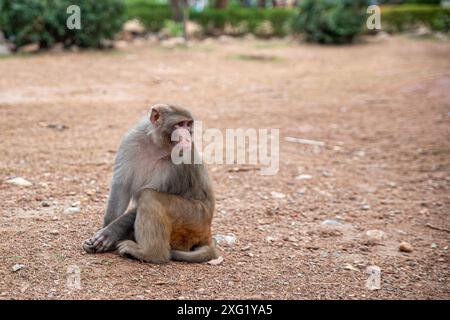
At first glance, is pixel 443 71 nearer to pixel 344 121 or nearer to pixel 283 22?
pixel 344 121

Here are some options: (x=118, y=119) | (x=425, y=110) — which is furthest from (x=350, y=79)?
(x=118, y=119)

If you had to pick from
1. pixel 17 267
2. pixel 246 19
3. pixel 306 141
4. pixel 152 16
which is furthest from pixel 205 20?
pixel 17 267

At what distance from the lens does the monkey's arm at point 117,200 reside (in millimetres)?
4633

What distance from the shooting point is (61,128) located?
846cm

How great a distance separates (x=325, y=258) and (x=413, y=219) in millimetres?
1716

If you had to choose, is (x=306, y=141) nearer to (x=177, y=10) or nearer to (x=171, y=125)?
(x=171, y=125)

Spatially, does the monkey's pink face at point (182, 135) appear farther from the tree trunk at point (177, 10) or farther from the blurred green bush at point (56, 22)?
the tree trunk at point (177, 10)

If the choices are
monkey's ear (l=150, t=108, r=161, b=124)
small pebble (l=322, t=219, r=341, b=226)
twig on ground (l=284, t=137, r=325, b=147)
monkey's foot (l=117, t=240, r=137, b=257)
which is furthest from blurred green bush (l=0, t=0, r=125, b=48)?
monkey's foot (l=117, t=240, r=137, b=257)

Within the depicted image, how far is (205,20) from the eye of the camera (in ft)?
70.6

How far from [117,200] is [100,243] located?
0.38 metres

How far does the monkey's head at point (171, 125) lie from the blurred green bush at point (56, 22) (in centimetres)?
1102

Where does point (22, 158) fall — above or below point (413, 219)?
above

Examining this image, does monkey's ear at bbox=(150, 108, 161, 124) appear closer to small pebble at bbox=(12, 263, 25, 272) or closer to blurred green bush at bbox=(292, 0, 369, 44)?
small pebble at bbox=(12, 263, 25, 272)

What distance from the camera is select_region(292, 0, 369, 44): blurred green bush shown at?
1809cm
